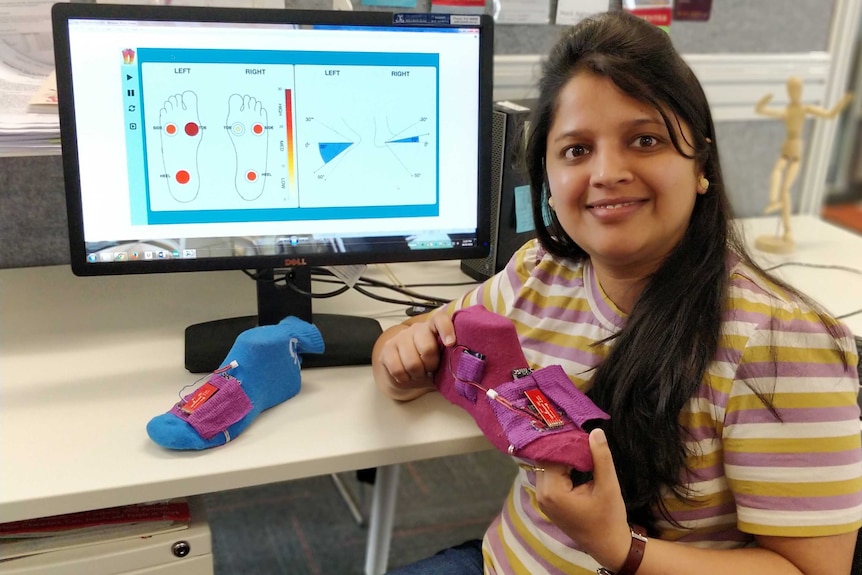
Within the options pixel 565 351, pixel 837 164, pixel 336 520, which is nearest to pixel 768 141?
pixel 565 351

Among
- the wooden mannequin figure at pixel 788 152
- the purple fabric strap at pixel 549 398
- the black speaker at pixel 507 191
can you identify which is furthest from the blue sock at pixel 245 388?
the wooden mannequin figure at pixel 788 152

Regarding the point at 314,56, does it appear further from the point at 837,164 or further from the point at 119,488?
the point at 837,164

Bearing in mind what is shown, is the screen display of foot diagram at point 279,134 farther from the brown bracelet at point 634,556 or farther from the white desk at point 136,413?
the brown bracelet at point 634,556

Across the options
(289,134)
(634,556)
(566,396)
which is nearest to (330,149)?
(289,134)

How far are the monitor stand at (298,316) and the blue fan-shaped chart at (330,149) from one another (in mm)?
130

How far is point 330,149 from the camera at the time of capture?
83cm

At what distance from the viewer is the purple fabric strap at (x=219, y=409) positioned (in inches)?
26.8

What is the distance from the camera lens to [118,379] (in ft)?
2.61

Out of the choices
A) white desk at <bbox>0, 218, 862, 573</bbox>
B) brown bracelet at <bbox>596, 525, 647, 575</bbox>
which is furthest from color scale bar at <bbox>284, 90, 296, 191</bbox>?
brown bracelet at <bbox>596, 525, 647, 575</bbox>

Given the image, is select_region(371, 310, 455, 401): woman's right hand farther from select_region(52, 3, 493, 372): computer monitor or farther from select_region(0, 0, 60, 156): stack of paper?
select_region(0, 0, 60, 156): stack of paper

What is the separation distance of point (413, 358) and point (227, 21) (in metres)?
0.38

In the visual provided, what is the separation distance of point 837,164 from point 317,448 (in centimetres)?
345

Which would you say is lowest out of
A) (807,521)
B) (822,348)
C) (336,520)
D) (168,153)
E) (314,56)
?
(336,520)

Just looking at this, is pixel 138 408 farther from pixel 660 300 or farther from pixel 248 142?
pixel 660 300
